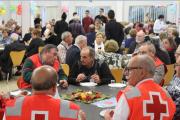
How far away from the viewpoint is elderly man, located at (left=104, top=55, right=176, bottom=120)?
192 centimetres

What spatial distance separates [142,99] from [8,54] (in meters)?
6.06

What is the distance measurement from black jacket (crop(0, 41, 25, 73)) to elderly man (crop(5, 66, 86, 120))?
5.76m

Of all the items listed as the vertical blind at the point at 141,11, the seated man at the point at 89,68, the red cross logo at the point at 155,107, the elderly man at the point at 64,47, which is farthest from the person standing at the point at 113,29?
the vertical blind at the point at 141,11

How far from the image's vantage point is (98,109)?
257 cm

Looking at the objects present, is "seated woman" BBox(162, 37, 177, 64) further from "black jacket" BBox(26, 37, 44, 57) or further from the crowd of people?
"black jacket" BBox(26, 37, 44, 57)

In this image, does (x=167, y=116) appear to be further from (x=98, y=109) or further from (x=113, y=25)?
(x=113, y=25)

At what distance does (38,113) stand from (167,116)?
0.95 metres

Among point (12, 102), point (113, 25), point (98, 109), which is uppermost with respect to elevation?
point (113, 25)

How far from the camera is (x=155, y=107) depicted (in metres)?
1.97

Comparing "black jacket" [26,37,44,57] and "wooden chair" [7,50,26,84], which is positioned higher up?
"black jacket" [26,37,44,57]

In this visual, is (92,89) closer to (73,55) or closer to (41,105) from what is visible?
(41,105)

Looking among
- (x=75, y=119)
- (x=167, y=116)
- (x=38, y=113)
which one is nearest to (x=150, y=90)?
(x=167, y=116)

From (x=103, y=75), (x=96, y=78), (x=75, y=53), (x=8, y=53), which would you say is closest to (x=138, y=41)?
(x=75, y=53)

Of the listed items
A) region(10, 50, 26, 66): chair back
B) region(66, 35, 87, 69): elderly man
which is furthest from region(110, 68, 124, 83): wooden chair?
region(10, 50, 26, 66): chair back
